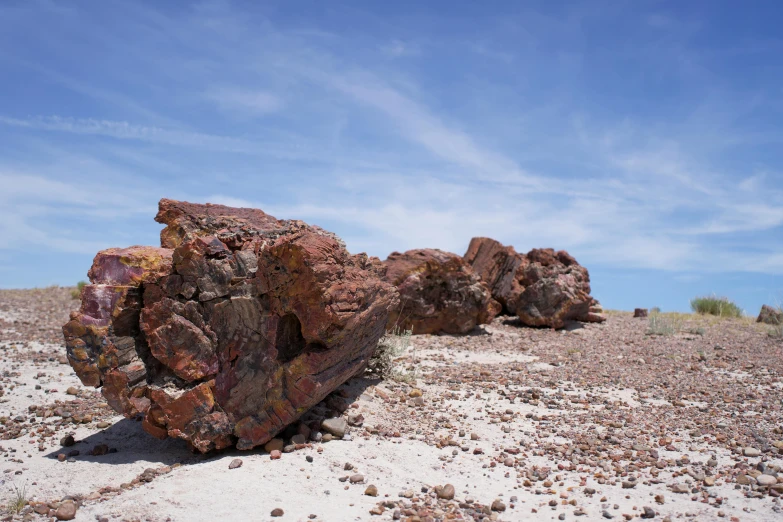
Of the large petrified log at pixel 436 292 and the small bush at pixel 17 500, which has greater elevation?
the large petrified log at pixel 436 292

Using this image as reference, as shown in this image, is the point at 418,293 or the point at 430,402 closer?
the point at 430,402

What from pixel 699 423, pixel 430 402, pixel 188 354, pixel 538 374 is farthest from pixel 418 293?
pixel 188 354

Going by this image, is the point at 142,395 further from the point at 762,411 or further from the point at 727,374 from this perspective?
the point at 727,374

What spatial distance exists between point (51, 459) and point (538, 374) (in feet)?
21.8

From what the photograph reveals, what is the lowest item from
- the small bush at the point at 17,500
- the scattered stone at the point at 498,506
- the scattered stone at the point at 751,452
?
the small bush at the point at 17,500

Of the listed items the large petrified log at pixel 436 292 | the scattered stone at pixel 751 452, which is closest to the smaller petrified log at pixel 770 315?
the large petrified log at pixel 436 292

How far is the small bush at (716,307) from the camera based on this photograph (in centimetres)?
1938

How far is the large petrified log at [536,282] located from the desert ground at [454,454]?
15.1ft

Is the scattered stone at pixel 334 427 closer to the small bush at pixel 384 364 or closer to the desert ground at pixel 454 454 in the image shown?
the desert ground at pixel 454 454

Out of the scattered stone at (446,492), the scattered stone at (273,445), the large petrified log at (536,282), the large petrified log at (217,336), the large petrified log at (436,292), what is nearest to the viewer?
the scattered stone at (446,492)

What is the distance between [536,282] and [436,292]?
3.32 metres

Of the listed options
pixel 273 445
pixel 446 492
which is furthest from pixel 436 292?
Result: pixel 446 492

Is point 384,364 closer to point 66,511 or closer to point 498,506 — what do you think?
point 498,506

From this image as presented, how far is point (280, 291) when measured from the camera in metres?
5.99
